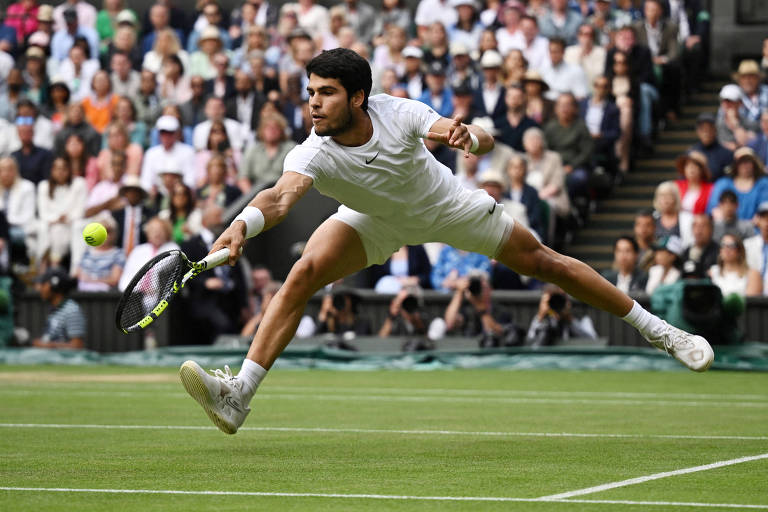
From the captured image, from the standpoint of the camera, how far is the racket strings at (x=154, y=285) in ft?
23.4

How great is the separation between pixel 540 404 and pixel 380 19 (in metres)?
12.9

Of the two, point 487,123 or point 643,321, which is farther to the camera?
point 487,123

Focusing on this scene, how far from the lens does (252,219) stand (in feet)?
23.6

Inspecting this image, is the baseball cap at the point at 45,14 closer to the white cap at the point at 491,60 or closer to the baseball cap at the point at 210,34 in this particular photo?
the baseball cap at the point at 210,34

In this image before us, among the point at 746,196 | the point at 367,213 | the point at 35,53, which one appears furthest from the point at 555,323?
the point at 35,53

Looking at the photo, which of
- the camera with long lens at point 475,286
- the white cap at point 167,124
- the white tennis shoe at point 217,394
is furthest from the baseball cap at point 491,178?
the white tennis shoe at point 217,394

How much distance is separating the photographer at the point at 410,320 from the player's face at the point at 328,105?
893 cm

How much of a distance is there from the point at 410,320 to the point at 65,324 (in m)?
4.37

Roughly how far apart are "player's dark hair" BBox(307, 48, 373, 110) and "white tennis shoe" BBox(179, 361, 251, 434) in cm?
163

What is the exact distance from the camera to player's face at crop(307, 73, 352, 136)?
772 cm

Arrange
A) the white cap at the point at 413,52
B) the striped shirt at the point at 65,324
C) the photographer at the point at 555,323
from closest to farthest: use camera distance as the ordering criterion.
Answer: the photographer at the point at 555,323 < the striped shirt at the point at 65,324 < the white cap at the point at 413,52

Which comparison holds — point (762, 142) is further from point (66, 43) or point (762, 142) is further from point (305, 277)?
point (66, 43)

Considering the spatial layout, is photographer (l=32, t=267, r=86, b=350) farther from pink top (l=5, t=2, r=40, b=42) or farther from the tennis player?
the tennis player

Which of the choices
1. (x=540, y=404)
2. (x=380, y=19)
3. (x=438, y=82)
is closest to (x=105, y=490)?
(x=540, y=404)
